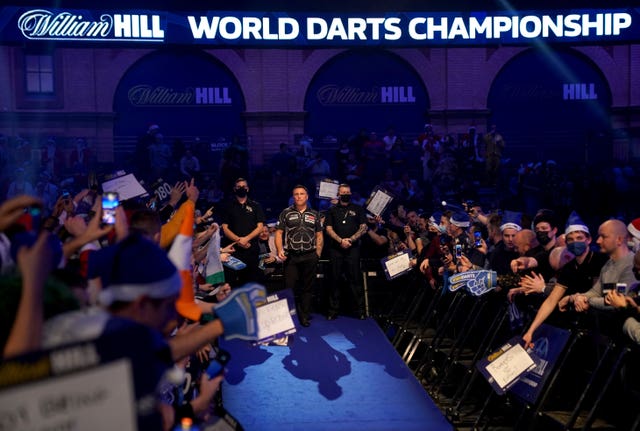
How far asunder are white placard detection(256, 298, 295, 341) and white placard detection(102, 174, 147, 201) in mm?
2072

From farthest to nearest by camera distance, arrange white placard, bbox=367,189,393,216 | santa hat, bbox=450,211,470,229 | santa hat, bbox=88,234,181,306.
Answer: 1. white placard, bbox=367,189,393,216
2. santa hat, bbox=450,211,470,229
3. santa hat, bbox=88,234,181,306

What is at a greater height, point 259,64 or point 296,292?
point 259,64

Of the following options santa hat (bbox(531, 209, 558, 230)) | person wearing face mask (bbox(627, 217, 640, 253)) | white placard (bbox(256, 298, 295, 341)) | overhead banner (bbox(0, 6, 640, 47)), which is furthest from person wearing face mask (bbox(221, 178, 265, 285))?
overhead banner (bbox(0, 6, 640, 47))

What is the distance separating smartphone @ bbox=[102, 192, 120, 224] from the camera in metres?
4.14

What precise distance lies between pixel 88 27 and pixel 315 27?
18.9 feet

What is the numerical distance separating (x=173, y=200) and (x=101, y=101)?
17.8 m

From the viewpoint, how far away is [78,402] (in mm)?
2111

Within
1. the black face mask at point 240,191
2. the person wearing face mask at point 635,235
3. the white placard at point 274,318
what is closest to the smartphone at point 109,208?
the white placard at point 274,318

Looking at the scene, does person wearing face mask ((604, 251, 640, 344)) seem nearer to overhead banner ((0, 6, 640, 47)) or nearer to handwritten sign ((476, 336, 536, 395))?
handwritten sign ((476, 336, 536, 395))

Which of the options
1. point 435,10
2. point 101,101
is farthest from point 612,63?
point 101,101

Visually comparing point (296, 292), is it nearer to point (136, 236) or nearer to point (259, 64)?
point (136, 236)

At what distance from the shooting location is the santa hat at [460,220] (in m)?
11.3

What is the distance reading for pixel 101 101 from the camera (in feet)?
78.0

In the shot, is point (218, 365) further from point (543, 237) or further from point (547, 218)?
point (547, 218)
